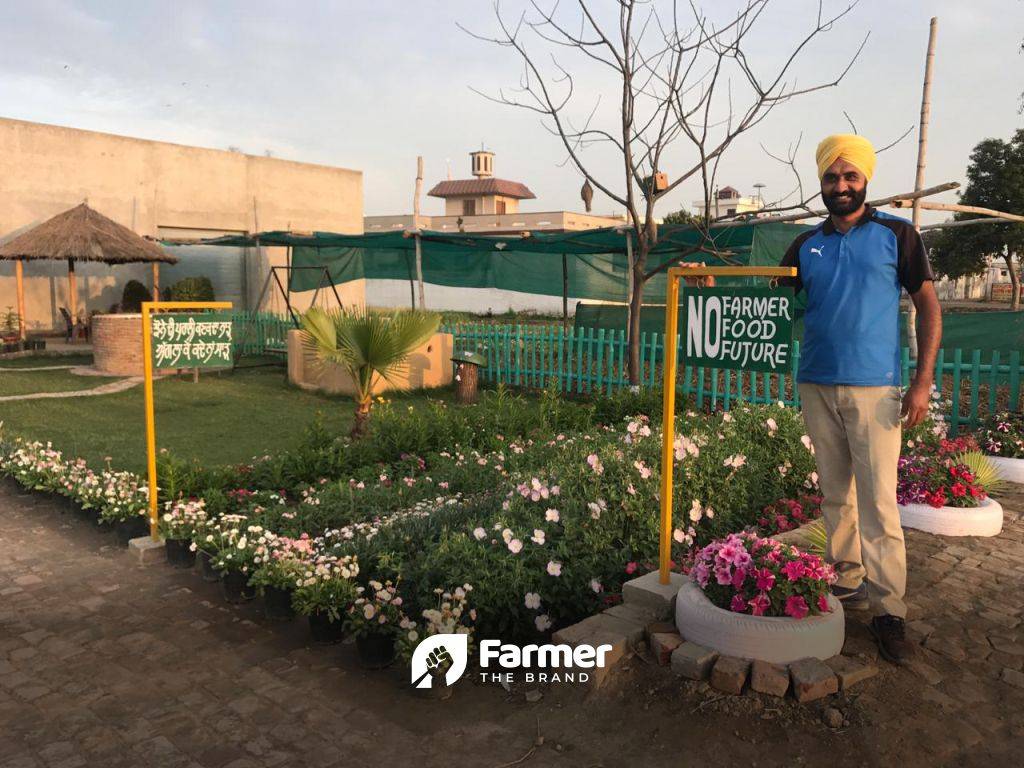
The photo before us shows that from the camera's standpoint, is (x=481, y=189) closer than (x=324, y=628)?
No

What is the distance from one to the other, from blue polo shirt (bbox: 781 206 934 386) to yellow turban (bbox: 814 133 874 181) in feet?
0.58

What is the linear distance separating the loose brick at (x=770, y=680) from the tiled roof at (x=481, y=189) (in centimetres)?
5953

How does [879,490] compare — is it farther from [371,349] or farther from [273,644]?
[371,349]

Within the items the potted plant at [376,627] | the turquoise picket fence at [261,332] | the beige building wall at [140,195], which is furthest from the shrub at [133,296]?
the potted plant at [376,627]

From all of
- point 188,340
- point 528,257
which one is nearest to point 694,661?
point 188,340

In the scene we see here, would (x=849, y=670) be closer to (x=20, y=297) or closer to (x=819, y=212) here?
(x=819, y=212)

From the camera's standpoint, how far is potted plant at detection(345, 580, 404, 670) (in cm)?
353

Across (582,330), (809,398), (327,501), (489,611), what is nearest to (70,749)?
(489,611)

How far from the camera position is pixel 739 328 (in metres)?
3.29

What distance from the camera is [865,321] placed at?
3129mm

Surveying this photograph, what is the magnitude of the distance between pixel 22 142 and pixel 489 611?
1970 centimetres

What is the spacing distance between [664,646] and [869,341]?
1.41 m

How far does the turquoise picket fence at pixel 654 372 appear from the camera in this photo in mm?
7879

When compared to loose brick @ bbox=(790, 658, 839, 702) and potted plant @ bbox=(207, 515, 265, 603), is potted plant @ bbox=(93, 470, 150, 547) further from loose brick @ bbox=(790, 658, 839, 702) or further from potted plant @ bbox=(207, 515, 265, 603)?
loose brick @ bbox=(790, 658, 839, 702)
